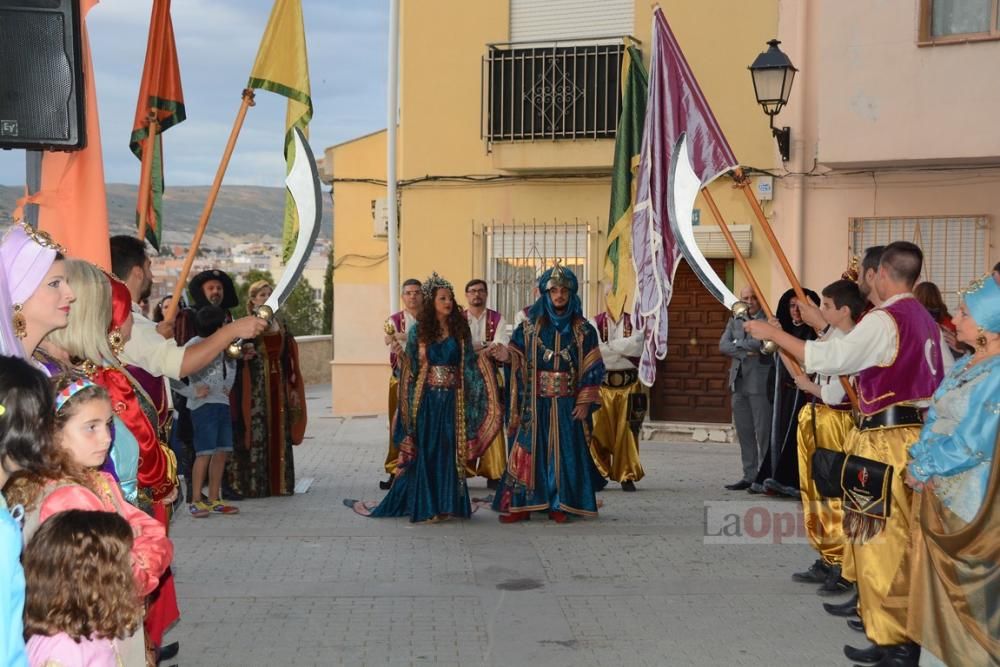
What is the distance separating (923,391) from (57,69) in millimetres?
4219

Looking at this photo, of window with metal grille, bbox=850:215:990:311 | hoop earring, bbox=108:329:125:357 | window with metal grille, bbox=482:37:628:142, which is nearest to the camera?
hoop earring, bbox=108:329:125:357

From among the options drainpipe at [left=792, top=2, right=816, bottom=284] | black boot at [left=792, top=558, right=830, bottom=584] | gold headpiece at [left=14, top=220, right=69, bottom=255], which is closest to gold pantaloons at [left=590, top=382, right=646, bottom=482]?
black boot at [left=792, top=558, right=830, bottom=584]

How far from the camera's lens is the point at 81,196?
5.31 m

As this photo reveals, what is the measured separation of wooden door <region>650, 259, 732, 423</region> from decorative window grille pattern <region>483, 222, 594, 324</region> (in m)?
1.24

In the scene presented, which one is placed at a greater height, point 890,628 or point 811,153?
point 811,153

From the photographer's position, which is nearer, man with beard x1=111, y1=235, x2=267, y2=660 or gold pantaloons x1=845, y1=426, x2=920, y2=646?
man with beard x1=111, y1=235, x2=267, y2=660

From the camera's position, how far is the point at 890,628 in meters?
5.96

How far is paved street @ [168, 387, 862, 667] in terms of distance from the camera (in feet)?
20.6

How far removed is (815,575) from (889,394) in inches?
84.3

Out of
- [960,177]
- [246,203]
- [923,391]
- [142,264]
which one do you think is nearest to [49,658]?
[142,264]

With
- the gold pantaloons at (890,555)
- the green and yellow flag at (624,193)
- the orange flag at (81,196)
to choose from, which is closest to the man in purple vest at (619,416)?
the green and yellow flag at (624,193)

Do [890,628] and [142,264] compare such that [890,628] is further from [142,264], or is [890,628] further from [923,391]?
[142,264]

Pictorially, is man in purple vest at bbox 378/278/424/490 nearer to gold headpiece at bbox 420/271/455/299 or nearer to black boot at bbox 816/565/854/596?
gold headpiece at bbox 420/271/455/299

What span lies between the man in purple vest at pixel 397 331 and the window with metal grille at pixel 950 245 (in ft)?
20.4
